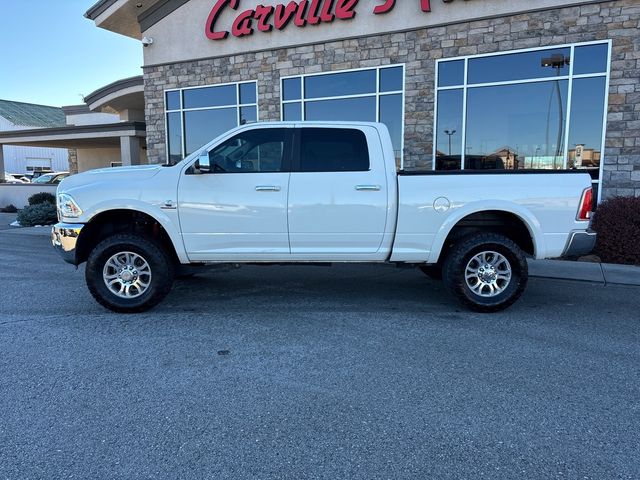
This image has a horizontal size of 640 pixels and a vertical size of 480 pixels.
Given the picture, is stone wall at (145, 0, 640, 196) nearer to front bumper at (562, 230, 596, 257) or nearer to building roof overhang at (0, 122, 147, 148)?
building roof overhang at (0, 122, 147, 148)

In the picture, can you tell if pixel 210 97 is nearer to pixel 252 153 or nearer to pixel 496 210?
pixel 252 153

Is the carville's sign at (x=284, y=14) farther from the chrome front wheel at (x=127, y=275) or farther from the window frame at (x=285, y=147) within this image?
the chrome front wheel at (x=127, y=275)

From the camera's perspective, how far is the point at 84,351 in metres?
4.29

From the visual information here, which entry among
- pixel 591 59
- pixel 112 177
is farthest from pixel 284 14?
pixel 112 177

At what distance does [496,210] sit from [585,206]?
0.96m

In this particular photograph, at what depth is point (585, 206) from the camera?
17.4 feet

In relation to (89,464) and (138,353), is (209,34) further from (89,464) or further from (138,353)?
(89,464)

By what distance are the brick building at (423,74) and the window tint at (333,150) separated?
6.27m

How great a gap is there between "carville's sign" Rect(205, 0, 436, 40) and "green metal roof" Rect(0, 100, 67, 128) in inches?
1357

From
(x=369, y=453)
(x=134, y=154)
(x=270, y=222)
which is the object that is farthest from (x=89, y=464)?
(x=134, y=154)

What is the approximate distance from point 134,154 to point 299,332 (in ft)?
50.9

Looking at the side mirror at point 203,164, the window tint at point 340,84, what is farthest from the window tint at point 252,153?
the window tint at point 340,84

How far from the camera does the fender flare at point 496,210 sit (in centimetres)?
530

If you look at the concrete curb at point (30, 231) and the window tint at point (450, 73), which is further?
the concrete curb at point (30, 231)
